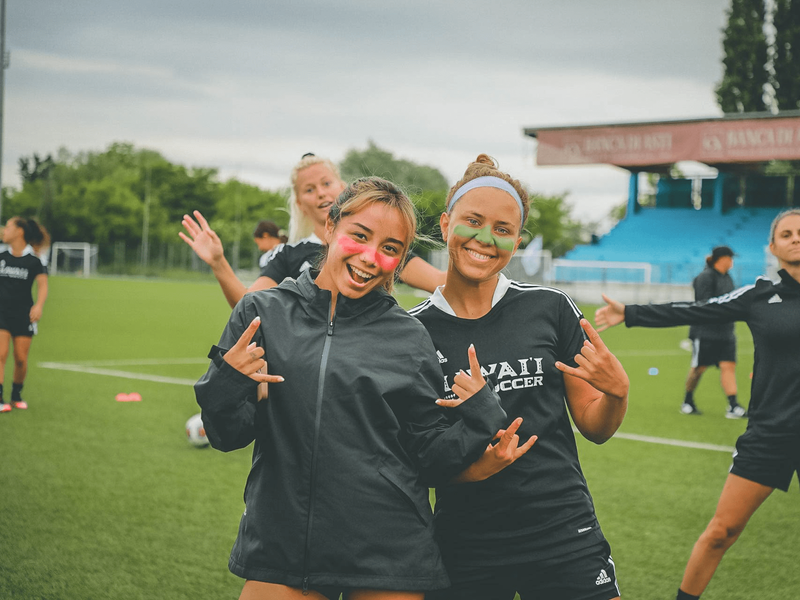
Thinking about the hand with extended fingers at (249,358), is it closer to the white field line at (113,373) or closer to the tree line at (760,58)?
the white field line at (113,373)

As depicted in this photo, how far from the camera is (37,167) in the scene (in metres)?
107

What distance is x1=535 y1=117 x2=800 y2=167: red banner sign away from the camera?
38.7 metres

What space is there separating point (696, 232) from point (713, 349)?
34.6m

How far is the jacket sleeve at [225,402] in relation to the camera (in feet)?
7.52

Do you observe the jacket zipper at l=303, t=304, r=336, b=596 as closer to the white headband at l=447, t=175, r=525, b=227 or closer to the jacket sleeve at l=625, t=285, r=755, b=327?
the white headband at l=447, t=175, r=525, b=227

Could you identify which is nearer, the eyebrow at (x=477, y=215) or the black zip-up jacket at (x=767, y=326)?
the eyebrow at (x=477, y=215)

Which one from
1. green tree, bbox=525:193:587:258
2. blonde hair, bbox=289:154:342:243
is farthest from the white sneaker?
green tree, bbox=525:193:587:258

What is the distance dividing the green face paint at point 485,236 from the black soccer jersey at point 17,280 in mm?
8292

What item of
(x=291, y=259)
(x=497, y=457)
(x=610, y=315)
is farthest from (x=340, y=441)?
(x=610, y=315)

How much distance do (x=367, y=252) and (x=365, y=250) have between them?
0.01 m

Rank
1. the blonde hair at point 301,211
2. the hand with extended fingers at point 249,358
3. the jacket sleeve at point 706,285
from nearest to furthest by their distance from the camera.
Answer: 1. the hand with extended fingers at point 249,358
2. the blonde hair at point 301,211
3. the jacket sleeve at point 706,285

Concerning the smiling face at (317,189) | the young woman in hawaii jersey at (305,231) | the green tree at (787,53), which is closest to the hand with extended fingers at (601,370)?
the young woman in hawaii jersey at (305,231)

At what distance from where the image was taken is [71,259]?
222 feet

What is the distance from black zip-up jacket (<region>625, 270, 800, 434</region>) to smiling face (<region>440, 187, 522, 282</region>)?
1.87m
